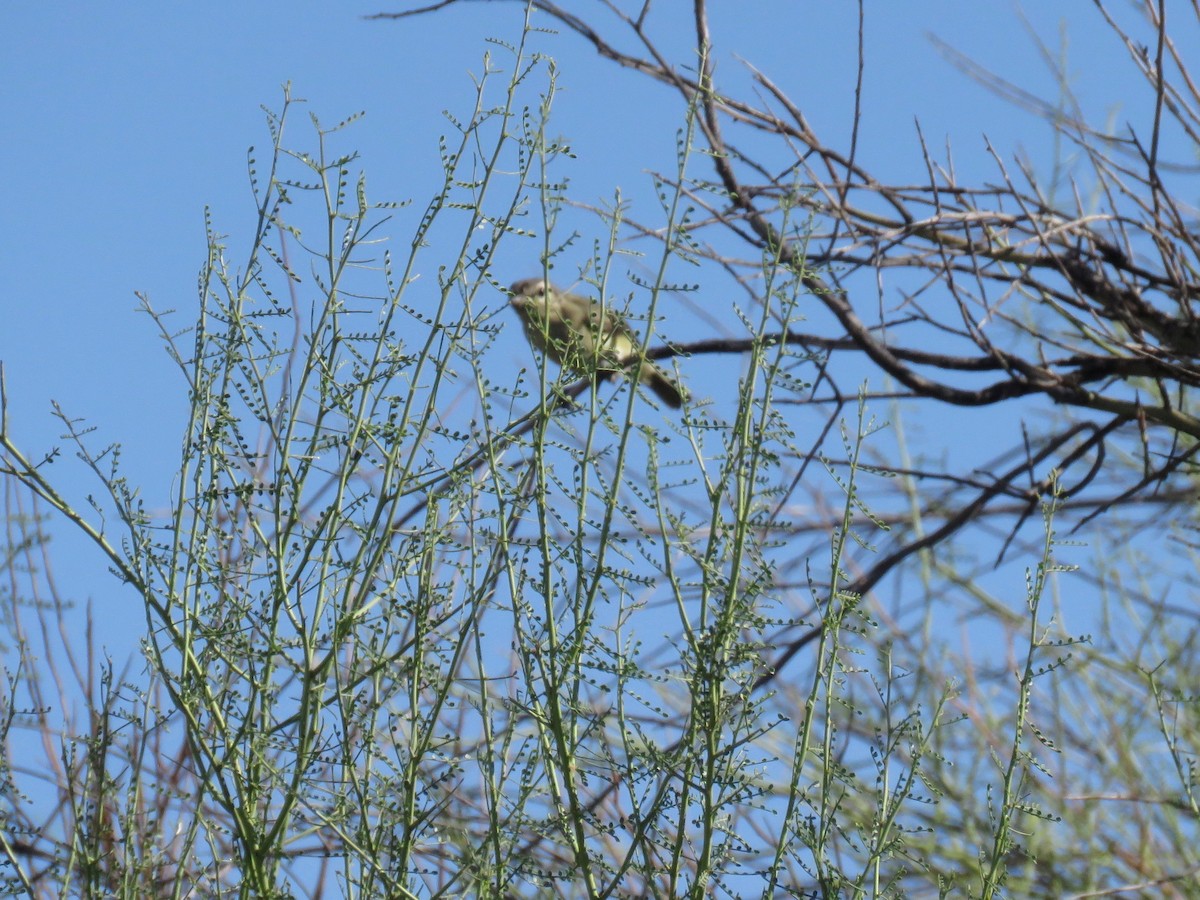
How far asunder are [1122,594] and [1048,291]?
1.86 metres

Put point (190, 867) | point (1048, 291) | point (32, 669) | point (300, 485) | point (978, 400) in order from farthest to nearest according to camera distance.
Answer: point (978, 400) → point (1048, 291) → point (32, 669) → point (190, 867) → point (300, 485)

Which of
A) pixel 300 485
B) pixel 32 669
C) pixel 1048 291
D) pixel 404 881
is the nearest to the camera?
pixel 404 881

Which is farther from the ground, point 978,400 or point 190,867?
point 978,400

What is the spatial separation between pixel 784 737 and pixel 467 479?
2.72 meters

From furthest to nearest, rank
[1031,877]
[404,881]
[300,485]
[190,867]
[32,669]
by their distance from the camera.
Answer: [1031,877] → [32,669] → [190,867] → [300,485] → [404,881]

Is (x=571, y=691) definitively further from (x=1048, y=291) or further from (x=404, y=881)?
(x=1048, y=291)

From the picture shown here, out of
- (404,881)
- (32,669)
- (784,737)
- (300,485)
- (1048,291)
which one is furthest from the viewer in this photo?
(784,737)

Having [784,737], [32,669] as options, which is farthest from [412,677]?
[784,737]

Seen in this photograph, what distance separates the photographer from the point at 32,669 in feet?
7.79

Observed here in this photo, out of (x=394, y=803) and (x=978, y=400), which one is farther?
(x=978, y=400)

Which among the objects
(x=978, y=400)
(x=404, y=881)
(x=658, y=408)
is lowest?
(x=404, y=881)

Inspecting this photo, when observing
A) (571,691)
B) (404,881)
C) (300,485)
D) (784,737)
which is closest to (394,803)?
(404,881)

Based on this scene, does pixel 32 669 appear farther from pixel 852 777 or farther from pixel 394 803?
pixel 852 777

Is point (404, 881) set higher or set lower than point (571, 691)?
lower
